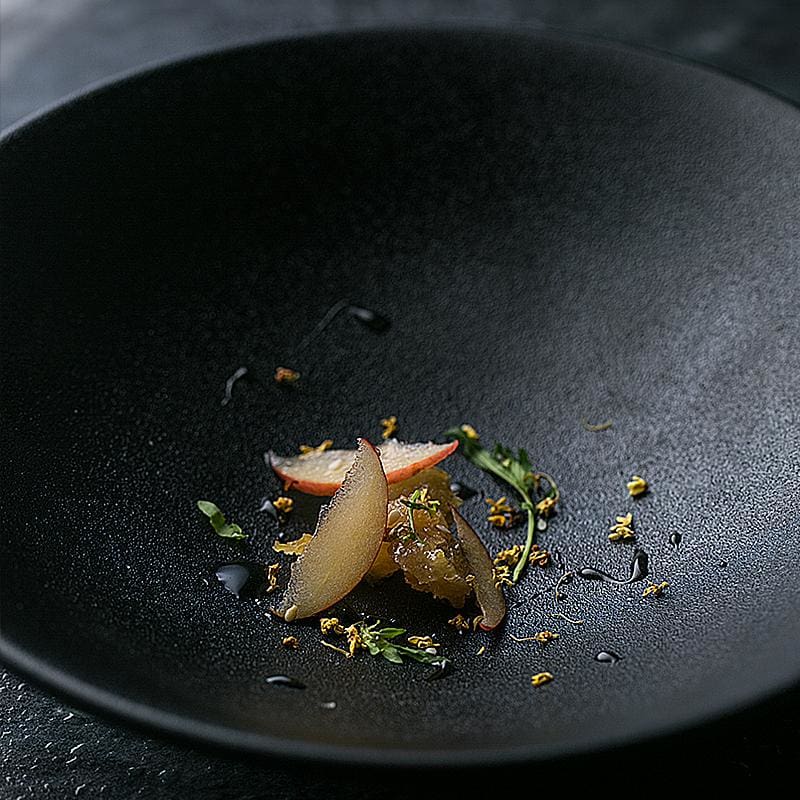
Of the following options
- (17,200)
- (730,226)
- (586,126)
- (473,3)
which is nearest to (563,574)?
(730,226)

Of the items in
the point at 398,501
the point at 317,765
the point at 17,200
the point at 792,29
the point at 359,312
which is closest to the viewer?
the point at 317,765

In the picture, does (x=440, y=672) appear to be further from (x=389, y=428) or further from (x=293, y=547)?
(x=389, y=428)

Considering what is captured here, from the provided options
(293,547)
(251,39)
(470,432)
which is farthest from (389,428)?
(251,39)

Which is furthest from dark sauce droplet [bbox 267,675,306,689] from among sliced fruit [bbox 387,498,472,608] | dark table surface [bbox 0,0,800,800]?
sliced fruit [bbox 387,498,472,608]

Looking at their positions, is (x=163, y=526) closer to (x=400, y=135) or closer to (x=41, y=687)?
(x=41, y=687)

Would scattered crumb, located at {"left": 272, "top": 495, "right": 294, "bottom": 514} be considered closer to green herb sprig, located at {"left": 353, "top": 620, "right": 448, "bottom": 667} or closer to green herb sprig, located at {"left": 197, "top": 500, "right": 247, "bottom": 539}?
green herb sprig, located at {"left": 197, "top": 500, "right": 247, "bottom": 539}

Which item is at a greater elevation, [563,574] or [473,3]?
[473,3]
